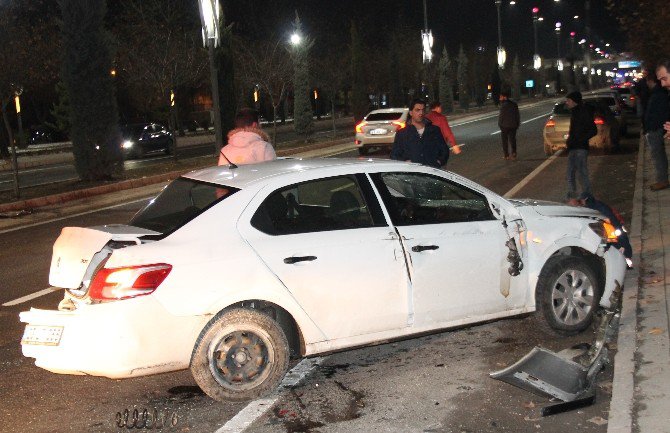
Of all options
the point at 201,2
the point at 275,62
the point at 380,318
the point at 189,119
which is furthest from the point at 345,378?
the point at 189,119

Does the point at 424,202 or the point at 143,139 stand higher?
the point at 424,202

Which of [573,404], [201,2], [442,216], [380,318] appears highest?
[201,2]

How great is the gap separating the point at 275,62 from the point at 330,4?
42.5 m

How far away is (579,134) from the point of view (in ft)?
44.7

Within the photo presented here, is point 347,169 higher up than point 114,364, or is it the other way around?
point 347,169

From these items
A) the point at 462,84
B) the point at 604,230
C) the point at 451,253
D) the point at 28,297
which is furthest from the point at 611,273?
the point at 462,84

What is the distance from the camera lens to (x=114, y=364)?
5.61 metres

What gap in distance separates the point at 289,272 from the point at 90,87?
64.9 ft

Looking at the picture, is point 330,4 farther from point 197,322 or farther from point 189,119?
point 197,322

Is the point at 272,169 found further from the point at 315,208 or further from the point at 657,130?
the point at 657,130

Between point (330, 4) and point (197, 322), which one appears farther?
point (330, 4)

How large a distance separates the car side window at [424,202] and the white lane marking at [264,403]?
50.0 inches

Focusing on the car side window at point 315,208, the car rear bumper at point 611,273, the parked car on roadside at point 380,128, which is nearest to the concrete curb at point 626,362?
Answer: the car rear bumper at point 611,273

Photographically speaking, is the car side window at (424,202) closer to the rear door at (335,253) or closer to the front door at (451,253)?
the front door at (451,253)
